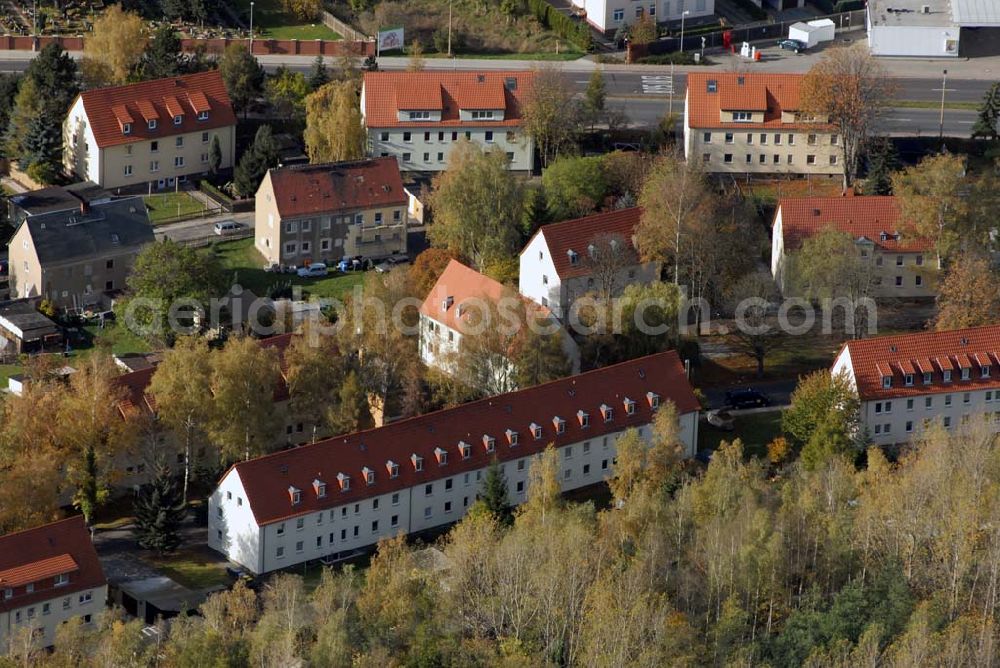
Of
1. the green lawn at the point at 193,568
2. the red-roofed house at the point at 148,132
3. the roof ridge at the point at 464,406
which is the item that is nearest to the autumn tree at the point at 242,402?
the roof ridge at the point at 464,406

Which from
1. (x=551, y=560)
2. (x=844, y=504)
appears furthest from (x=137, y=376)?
(x=844, y=504)

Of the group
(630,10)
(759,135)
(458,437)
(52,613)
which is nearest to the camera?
(52,613)

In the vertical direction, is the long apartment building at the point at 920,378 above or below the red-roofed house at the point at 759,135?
below

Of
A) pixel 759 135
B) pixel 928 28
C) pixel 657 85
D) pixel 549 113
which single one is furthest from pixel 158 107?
pixel 928 28

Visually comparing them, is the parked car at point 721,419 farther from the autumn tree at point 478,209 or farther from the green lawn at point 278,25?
the green lawn at point 278,25

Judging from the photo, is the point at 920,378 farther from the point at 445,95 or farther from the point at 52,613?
the point at 52,613

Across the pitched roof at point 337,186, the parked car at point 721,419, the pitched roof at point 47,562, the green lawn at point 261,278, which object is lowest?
the pitched roof at point 47,562
